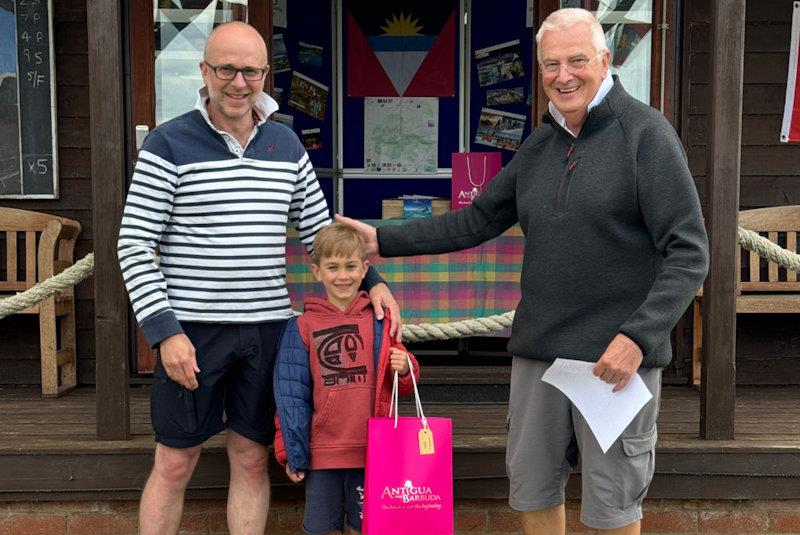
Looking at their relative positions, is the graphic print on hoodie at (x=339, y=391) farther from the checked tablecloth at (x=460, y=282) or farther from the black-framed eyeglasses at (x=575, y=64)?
the checked tablecloth at (x=460, y=282)

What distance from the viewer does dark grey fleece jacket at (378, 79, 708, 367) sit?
87.3 inches

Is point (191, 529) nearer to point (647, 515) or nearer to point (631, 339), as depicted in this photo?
point (647, 515)

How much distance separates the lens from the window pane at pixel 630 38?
466 centimetres

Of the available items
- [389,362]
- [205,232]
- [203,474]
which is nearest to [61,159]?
[203,474]

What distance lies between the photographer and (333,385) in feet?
8.43

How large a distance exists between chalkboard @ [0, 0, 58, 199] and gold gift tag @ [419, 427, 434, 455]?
3020 mm

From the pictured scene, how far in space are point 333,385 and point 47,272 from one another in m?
2.46

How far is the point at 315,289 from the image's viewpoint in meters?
4.59

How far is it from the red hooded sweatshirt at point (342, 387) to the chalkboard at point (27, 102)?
2.69m

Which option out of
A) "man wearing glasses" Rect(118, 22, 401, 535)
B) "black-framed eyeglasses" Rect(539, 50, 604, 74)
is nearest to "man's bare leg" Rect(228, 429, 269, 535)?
"man wearing glasses" Rect(118, 22, 401, 535)

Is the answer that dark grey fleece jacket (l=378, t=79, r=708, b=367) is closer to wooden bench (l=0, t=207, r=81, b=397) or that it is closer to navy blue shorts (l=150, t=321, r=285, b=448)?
navy blue shorts (l=150, t=321, r=285, b=448)

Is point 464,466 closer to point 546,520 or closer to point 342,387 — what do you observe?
point 546,520

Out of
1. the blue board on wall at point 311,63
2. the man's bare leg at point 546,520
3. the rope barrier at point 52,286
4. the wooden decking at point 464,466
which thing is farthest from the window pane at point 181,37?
the man's bare leg at point 546,520

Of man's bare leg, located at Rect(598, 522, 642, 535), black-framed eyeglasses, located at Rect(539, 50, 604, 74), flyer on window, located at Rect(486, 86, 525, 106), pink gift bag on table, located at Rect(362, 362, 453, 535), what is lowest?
man's bare leg, located at Rect(598, 522, 642, 535)
